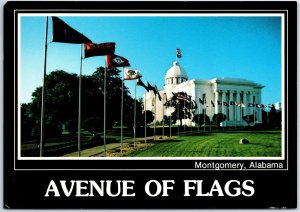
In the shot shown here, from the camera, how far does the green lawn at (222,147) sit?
25.5 ft

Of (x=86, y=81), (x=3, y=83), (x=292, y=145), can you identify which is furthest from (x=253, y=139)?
(x=3, y=83)

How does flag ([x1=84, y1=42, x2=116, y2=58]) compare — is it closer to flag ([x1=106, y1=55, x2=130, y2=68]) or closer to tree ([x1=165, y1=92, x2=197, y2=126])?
flag ([x1=106, y1=55, x2=130, y2=68])

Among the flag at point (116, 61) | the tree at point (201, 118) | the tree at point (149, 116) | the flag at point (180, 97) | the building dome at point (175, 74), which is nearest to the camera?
the flag at point (116, 61)

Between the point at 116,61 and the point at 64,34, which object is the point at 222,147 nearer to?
the point at 116,61

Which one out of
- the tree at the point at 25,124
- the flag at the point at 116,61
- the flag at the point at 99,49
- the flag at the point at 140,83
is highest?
the flag at the point at 99,49

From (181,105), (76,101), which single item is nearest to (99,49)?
(76,101)

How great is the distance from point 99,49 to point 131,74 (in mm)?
1092

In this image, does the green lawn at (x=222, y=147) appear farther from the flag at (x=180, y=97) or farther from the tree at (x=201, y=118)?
the flag at (x=180, y=97)

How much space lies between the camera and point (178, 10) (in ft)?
24.5

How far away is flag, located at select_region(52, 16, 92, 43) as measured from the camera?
24.7ft

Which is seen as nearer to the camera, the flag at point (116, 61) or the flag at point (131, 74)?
the flag at point (116, 61)

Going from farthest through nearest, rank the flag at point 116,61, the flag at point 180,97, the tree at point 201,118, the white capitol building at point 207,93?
the tree at point 201,118 < the flag at point 180,97 < the white capitol building at point 207,93 < the flag at point 116,61

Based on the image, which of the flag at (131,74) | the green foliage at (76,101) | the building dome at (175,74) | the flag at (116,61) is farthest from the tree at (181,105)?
the flag at (116,61)

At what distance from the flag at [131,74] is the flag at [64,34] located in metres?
1.25
